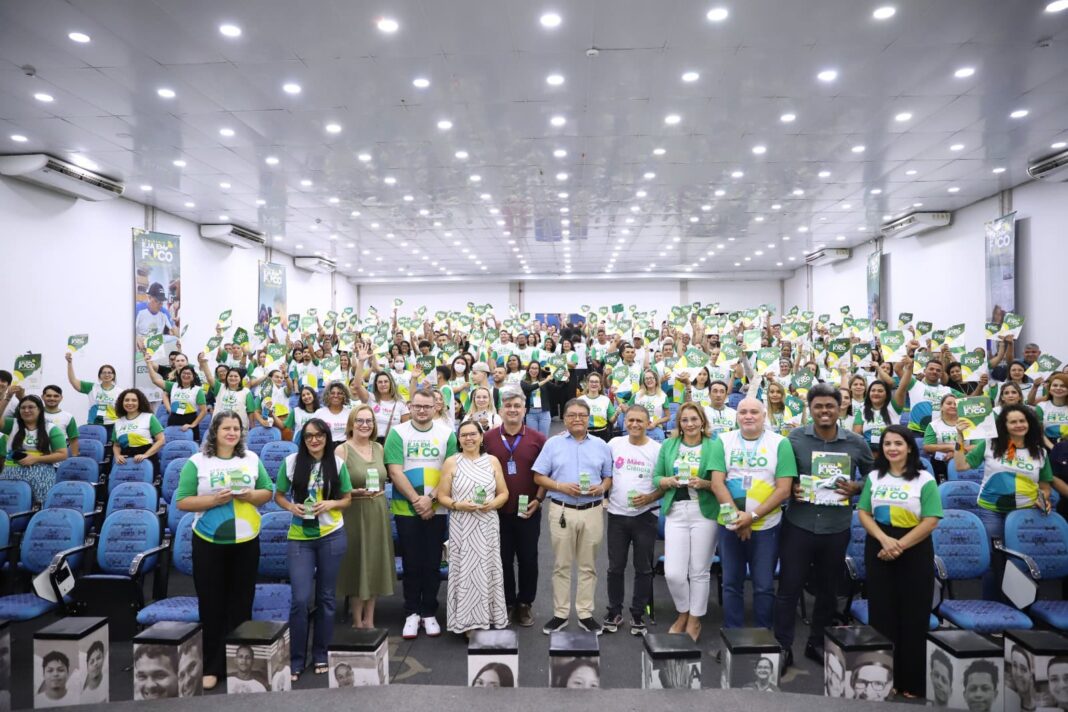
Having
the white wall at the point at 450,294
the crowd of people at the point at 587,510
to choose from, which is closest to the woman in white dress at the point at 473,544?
the crowd of people at the point at 587,510

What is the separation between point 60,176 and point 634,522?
1245cm

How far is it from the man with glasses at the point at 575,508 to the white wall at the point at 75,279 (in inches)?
465

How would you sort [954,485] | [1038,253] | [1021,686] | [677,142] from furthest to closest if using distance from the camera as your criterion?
[1038,253] → [677,142] → [954,485] → [1021,686]

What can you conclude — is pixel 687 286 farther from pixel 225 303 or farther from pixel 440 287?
pixel 225 303

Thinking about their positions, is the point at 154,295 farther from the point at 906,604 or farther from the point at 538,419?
the point at 906,604

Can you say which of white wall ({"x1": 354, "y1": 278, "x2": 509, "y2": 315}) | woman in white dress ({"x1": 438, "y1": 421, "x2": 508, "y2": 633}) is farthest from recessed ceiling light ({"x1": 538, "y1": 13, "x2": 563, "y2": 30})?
white wall ({"x1": 354, "y1": 278, "x2": 509, "y2": 315})

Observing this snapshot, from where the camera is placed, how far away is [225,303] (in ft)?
60.8

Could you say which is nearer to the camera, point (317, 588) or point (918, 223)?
point (317, 588)

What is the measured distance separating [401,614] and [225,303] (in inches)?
646

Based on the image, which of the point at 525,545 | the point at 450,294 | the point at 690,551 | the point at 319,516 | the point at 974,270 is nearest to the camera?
the point at 319,516

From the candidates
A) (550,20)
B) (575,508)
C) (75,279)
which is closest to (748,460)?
(575,508)

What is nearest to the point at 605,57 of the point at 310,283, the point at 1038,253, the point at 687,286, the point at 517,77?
the point at 517,77

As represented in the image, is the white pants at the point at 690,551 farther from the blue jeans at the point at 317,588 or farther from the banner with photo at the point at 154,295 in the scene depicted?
the banner with photo at the point at 154,295

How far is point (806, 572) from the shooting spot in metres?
3.95
